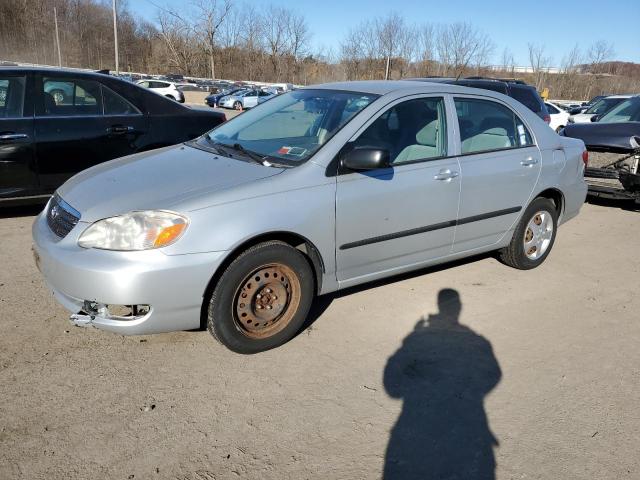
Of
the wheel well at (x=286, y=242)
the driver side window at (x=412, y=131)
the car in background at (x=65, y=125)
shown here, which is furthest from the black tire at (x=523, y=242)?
the car in background at (x=65, y=125)

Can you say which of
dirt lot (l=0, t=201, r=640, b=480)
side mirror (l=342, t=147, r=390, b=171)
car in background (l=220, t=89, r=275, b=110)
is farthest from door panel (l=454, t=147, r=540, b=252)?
car in background (l=220, t=89, r=275, b=110)

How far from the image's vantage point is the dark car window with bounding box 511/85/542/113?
30.7 ft

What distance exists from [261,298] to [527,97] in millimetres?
8092

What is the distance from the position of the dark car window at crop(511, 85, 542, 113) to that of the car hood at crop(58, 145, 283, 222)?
24.1ft

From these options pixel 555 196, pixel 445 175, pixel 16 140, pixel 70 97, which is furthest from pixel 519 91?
pixel 16 140

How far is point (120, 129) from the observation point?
221 inches

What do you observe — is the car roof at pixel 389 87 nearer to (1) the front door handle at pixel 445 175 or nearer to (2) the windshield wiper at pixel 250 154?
(1) the front door handle at pixel 445 175

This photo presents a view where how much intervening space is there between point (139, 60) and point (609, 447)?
78.5 meters

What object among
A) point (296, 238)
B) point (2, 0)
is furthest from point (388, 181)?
point (2, 0)

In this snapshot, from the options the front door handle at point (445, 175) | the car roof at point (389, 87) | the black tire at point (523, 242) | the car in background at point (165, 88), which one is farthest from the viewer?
the car in background at point (165, 88)

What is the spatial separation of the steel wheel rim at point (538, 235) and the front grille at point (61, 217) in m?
3.75

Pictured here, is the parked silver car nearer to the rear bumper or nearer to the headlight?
the headlight

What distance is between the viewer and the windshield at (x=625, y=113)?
347 inches

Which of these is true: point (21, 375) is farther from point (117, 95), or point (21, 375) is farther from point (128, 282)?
point (117, 95)
